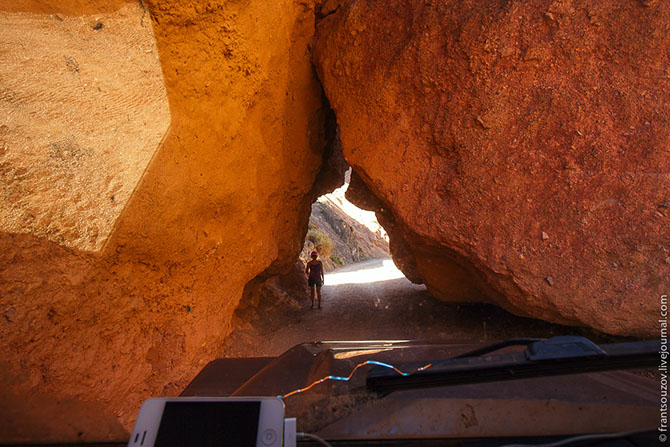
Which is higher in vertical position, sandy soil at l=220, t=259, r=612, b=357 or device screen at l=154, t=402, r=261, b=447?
device screen at l=154, t=402, r=261, b=447

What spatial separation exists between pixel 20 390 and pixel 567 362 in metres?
3.09

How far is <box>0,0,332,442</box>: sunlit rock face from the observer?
247 centimetres

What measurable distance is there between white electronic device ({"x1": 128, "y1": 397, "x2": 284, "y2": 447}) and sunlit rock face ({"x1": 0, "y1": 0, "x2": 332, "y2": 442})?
66.8 inches

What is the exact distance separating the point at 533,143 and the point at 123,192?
3990 mm

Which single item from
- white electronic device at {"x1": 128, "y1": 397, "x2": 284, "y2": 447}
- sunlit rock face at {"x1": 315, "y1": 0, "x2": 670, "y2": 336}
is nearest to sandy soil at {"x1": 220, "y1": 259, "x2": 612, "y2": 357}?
sunlit rock face at {"x1": 315, "y1": 0, "x2": 670, "y2": 336}

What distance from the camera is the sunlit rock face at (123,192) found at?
8.10 ft

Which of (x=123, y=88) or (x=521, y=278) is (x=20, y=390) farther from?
(x=521, y=278)

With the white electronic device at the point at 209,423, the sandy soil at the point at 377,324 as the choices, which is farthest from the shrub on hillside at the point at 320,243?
the white electronic device at the point at 209,423

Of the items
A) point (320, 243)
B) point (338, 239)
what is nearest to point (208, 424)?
point (320, 243)

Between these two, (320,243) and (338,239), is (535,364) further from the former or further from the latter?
(338,239)

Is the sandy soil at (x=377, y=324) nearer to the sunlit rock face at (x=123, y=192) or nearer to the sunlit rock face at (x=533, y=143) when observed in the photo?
the sunlit rock face at (x=533, y=143)

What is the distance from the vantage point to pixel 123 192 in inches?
118

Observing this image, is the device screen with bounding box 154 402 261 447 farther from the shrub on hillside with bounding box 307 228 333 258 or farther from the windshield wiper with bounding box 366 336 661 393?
the shrub on hillside with bounding box 307 228 333 258

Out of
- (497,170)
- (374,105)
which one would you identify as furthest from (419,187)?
(374,105)
